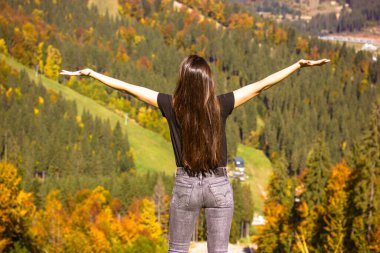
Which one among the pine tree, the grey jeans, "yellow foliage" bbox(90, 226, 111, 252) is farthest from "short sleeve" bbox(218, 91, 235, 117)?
"yellow foliage" bbox(90, 226, 111, 252)

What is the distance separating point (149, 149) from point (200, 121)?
502ft

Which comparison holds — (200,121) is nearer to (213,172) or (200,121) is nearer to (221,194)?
(213,172)

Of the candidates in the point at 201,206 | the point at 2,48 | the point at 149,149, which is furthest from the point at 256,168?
the point at 201,206

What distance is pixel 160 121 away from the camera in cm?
18050

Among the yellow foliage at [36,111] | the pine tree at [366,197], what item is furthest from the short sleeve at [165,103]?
the yellow foliage at [36,111]

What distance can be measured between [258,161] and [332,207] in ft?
422

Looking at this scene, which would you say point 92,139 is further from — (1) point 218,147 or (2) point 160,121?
(1) point 218,147

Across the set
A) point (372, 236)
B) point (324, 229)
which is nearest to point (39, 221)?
point (324, 229)

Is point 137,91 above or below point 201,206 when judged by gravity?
above

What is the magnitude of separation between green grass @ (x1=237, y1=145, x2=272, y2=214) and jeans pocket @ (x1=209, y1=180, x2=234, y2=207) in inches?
5737

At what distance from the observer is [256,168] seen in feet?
583

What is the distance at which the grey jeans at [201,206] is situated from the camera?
643 cm

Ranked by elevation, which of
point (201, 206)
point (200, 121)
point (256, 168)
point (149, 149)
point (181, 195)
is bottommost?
point (256, 168)

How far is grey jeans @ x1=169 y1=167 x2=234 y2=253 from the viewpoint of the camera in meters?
6.43
